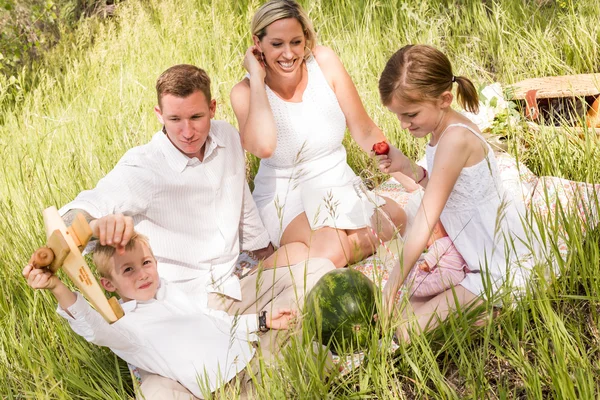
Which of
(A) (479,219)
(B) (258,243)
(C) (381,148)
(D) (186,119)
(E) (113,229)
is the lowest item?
(B) (258,243)

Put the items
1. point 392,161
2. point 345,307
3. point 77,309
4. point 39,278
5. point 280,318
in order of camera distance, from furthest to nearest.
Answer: point 392,161 → point 280,318 → point 345,307 → point 77,309 → point 39,278

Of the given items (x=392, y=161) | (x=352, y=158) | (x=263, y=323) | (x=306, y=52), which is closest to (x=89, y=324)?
(x=263, y=323)

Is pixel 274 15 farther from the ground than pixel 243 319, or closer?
farther from the ground

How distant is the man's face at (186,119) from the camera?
3.63 meters

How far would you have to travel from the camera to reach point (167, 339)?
301 cm

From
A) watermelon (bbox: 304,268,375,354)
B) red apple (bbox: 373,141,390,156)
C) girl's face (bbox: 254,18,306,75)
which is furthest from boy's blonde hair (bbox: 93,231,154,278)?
girl's face (bbox: 254,18,306,75)

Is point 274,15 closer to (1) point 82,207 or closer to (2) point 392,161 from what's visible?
(2) point 392,161

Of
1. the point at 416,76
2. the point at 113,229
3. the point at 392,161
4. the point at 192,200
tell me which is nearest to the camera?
the point at 113,229

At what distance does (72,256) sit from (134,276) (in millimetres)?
622

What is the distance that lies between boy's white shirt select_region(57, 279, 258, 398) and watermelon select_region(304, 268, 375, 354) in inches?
14.0

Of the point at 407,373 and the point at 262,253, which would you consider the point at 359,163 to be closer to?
the point at 262,253

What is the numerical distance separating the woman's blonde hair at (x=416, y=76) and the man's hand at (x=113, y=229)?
148 cm

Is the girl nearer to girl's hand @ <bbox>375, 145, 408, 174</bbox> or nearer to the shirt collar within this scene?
girl's hand @ <bbox>375, 145, 408, 174</bbox>

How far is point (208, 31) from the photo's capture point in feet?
22.5
